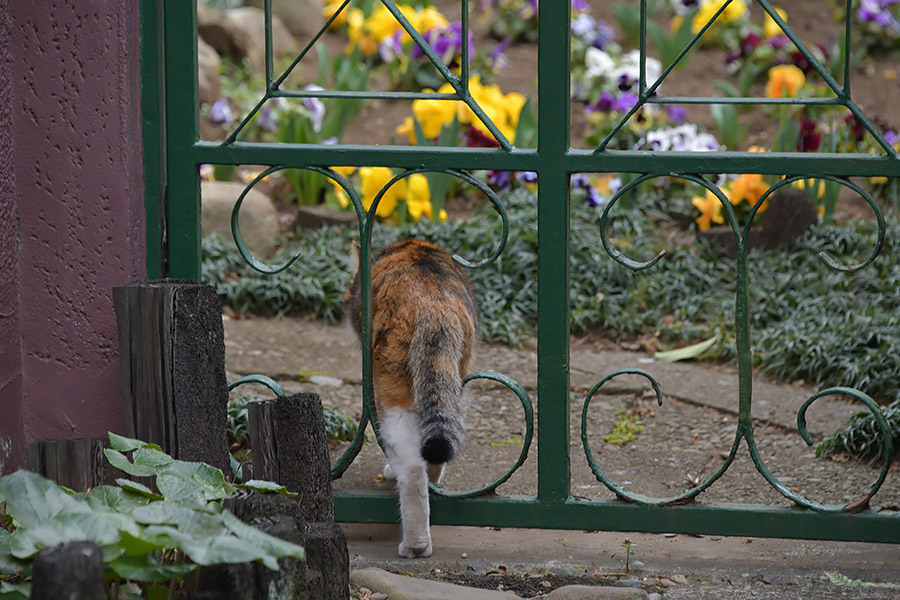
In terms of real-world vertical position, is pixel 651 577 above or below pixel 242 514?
below

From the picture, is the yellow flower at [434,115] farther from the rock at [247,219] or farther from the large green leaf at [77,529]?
the large green leaf at [77,529]

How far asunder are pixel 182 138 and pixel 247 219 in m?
3.30

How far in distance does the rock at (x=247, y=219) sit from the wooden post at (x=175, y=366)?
146 inches

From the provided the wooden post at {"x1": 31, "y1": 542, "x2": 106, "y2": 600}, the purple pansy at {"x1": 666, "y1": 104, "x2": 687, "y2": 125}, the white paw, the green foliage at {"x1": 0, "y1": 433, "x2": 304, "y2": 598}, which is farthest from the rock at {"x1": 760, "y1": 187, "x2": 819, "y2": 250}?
the wooden post at {"x1": 31, "y1": 542, "x2": 106, "y2": 600}

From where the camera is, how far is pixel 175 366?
220cm

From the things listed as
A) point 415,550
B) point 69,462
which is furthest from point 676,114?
point 69,462

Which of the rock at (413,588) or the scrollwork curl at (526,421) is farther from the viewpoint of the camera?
the scrollwork curl at (526,421)

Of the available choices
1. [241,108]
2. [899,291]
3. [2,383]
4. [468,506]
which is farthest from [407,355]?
[241,108]

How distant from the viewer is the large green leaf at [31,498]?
1.74 metres

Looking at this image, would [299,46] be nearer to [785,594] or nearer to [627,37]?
[627,37]

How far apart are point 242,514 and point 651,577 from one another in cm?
125

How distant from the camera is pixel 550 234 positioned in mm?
2664

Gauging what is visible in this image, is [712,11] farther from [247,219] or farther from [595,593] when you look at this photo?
[595,593]

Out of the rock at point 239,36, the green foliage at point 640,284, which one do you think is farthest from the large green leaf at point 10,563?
the rock at point 239,36
